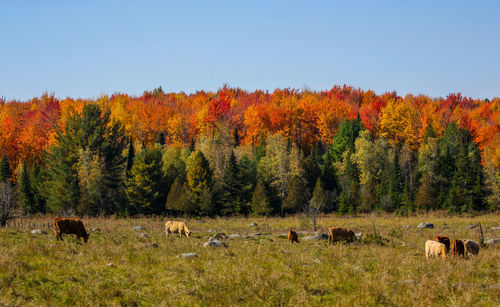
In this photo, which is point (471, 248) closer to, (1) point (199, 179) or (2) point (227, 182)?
(2) point (227, 182)

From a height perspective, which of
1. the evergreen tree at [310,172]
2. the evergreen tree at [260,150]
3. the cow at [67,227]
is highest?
the evergreen tree at [260,150]

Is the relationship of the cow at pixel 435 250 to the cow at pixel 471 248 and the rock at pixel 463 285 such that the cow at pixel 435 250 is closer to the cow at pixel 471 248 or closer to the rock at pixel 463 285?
the cow at pixel 471 248

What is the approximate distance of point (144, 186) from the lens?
5541 centimetres

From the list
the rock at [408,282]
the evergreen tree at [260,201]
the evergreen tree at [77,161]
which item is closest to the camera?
the rock at [408,282]

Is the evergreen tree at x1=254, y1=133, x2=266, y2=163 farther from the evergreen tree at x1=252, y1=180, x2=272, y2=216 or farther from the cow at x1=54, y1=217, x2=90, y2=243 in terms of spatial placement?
the cow at x1=54, y1=217, x2=90, y2=243

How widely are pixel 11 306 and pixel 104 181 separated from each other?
4799cm

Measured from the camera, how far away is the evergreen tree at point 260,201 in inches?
2173

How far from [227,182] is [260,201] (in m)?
5.25

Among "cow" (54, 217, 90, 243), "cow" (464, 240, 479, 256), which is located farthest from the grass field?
"cow" (54, 217, 90, 243)

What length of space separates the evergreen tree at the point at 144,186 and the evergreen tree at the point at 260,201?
12.1m

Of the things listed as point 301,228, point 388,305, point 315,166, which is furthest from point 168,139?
point 388,305

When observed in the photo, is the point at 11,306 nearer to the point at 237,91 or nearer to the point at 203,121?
the point at 203,121

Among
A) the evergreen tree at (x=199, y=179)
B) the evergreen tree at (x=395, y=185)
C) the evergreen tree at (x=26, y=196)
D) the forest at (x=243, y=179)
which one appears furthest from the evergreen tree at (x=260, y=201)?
the evergreen tree at (x=26, y=196)

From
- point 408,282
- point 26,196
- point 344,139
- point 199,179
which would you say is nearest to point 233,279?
point 408,282
